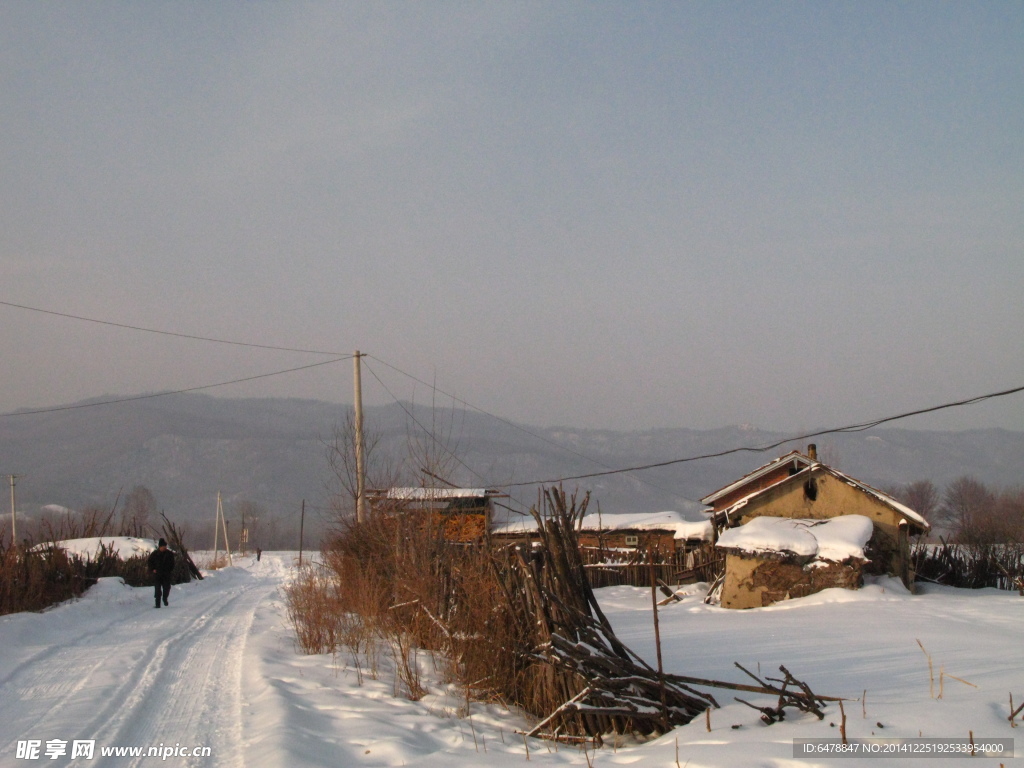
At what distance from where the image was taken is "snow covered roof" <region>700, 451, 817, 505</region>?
2798 cm

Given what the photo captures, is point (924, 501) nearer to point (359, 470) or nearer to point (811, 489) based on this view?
point (811, 489)

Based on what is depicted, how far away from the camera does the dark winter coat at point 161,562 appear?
67.7ft

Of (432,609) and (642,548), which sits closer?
(432,609)

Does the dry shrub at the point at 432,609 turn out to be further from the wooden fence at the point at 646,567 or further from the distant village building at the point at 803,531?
the wooden fence at the point at 646,567

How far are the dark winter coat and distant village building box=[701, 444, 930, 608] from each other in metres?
15.1

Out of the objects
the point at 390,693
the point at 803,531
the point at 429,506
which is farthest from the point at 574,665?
the point at 803,531

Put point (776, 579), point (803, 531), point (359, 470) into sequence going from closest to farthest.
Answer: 1. point (776, 579)
2. point (803, 531)
3. point (359, 470)

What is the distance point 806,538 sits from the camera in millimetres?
23281

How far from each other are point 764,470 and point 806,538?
587 cm

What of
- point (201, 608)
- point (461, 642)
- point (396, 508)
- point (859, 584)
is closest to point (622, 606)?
point (859, 584)

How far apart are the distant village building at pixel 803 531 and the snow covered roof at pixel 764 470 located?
3cm

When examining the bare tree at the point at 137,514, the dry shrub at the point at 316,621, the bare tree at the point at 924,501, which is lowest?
the bare tree at the point at 924,501

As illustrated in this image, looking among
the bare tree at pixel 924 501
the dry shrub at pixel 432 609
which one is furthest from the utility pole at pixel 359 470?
the bare tree at pixel 924 501

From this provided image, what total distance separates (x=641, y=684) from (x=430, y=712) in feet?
8.19
